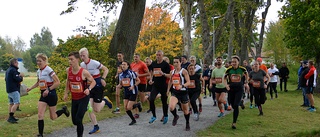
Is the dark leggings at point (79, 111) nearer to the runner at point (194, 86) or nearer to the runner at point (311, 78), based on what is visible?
the runner at point (194, 86)

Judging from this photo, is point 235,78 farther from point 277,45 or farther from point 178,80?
point 277,45

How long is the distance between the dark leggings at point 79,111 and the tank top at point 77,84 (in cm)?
9

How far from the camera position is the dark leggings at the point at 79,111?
24.0 feet

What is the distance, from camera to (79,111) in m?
7.32

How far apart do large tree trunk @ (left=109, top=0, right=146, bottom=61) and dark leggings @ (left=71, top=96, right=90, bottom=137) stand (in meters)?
8.48

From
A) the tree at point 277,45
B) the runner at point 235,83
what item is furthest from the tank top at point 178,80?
the tree at point 277,45

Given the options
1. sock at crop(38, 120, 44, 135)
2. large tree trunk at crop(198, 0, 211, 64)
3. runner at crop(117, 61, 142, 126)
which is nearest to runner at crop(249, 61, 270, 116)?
runner at crop(117, 61, 142, 126)

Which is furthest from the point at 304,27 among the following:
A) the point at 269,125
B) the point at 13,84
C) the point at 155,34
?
the point at 155,34

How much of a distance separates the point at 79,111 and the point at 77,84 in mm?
565

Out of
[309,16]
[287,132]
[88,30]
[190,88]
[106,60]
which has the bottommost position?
[287,132]

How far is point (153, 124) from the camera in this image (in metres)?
10.0

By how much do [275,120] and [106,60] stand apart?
23.6 feet

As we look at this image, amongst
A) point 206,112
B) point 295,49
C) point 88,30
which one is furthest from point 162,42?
point 206,112

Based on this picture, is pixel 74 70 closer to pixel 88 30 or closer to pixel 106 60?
pixel 106 60
